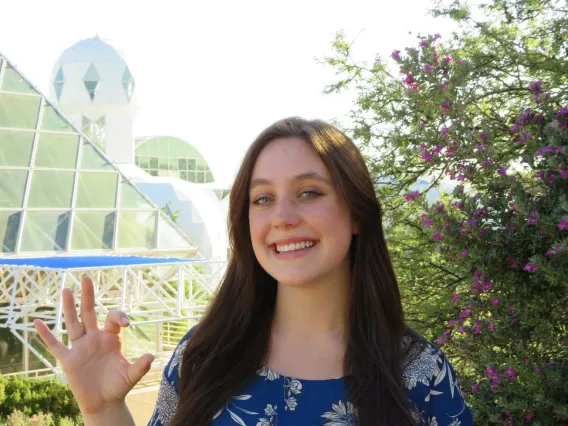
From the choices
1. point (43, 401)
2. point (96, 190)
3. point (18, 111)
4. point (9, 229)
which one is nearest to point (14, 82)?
point (18, 111)

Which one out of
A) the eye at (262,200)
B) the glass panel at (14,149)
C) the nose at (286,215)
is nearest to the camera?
the nose at (286,215)

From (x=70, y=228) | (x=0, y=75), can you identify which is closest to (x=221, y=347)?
(x=70, y=228)

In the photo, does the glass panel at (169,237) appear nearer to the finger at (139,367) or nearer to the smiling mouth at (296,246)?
the finger at (139,367)

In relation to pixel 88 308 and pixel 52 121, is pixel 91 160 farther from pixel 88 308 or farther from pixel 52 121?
pixel 88 308

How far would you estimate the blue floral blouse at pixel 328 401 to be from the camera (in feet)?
6.85

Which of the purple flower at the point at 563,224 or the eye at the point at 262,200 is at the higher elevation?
the purple flower at the point at 563,224

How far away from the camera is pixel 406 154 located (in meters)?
5.54

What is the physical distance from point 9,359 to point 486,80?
40.4 ft

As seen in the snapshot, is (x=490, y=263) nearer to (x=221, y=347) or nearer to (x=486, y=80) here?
(x=221, y=347)

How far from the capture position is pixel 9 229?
1428 cm

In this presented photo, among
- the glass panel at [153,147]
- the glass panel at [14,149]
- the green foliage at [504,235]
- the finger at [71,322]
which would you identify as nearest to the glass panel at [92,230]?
the glass panel at [14,149]

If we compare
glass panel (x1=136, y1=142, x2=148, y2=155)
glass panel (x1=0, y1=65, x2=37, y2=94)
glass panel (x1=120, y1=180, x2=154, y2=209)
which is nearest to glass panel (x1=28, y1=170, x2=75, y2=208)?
glass panel (x1=120, y1=180, x2=154, y2=209)

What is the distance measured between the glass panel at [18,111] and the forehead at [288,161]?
13873 millimetres

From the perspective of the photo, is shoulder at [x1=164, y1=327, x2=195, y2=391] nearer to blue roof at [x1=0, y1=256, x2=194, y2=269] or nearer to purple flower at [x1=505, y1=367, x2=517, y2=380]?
purple flower at [x1=505, y1=367, x2=517, y2=380]
